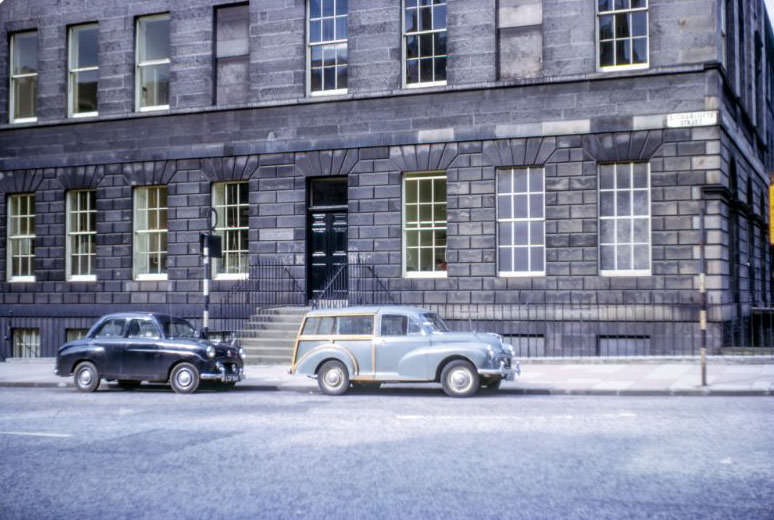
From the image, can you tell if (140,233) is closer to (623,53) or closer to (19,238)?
(19,238)

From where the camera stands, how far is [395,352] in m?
14.2

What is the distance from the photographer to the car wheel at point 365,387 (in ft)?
49.8

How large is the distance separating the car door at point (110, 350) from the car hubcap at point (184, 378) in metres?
1.28

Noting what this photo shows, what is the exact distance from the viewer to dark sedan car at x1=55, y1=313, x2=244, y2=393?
50.2 ft

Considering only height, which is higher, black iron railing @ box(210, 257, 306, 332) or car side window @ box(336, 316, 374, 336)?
black iron railing @ box(210, 257, 306, 332)

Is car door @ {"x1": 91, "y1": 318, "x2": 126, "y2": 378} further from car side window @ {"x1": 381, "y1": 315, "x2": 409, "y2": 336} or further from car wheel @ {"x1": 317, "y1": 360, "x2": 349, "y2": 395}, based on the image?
car side window @ {"x1": 381, "y1": 315, "x2": 409, "y2": 336}

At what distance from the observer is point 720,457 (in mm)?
8094

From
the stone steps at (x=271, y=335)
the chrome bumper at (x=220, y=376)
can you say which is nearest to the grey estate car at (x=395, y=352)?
the chrome bumper at (x=220, y=376)

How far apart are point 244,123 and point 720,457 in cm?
1732

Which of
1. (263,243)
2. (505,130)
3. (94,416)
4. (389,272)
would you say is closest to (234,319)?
(263,243)

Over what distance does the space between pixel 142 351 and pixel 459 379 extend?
6.00 metres

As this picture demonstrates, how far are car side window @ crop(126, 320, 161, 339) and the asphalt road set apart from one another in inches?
111

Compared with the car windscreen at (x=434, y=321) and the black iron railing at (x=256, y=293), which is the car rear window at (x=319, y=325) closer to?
the car windscreen at (x=434, y=321)

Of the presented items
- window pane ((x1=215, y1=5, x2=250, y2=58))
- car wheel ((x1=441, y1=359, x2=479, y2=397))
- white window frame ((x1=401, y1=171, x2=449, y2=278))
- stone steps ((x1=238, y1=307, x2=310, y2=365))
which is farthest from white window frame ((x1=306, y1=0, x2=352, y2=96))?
car wheel ((x1=441, y1=359, x2=479, y2=397))
